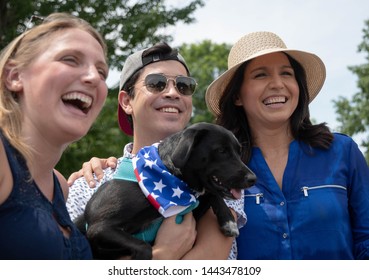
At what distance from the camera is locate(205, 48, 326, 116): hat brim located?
4.30m

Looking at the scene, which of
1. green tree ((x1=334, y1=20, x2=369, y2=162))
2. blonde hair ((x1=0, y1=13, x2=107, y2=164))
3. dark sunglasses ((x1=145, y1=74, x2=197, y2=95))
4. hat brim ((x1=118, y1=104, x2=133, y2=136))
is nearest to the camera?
blonde hair ((x1=0, y1=13, x2=107, y2=164))

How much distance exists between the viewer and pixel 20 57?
2766 mm

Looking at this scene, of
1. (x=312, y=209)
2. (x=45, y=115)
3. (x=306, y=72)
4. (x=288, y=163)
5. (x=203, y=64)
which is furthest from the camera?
(x=203, y=64)

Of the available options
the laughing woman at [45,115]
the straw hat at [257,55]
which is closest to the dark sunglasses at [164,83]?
the straw hat at [257,55]

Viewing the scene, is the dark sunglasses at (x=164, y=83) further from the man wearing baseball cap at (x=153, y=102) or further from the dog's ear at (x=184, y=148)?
the dog's ear at (x=184, y=148)

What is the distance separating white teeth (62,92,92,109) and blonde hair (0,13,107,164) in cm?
26

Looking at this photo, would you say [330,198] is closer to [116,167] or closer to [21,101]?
[116,167]

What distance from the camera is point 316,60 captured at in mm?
4508

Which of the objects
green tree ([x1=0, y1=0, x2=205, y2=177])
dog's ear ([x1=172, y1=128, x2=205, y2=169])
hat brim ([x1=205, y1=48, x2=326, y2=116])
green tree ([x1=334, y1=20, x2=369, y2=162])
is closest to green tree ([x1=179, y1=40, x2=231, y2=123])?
green tree ([x1=334, y1=20, x2=369, y2=162])

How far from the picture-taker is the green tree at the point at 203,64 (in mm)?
33866

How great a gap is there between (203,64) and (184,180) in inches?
1375

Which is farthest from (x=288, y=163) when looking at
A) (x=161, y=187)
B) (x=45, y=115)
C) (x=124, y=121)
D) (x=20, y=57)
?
(x=20, y=57)

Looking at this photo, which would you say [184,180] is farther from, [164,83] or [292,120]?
[292,120]

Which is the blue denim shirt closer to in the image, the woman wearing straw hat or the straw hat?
the woman wearing straw hat
